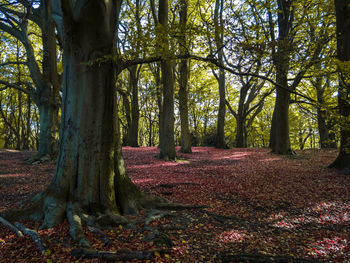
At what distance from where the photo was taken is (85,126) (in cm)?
460

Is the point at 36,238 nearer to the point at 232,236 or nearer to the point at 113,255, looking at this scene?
the point at 113,255

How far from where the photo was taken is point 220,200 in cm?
618

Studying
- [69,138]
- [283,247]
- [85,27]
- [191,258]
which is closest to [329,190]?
[283,247]

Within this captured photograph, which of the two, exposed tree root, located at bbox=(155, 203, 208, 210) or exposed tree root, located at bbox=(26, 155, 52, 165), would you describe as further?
exposed tree root, located at bbox=(26, 155, 52, 165)

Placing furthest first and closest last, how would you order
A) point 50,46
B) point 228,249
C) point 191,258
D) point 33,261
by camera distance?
point 50,46 → point 228,249 → point 191,258 → point 33,261

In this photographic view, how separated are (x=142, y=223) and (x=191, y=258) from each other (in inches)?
57.5

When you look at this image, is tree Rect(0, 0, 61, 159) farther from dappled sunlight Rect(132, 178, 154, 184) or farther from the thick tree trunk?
the thick tree trunk

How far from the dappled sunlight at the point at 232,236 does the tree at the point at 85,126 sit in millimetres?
2030

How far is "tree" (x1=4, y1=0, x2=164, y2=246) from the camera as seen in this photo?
446 centimetres

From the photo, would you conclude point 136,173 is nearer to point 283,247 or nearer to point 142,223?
point 142,223

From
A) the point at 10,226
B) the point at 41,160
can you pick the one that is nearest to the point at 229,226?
the point at 10,226

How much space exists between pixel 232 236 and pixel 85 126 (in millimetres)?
3622

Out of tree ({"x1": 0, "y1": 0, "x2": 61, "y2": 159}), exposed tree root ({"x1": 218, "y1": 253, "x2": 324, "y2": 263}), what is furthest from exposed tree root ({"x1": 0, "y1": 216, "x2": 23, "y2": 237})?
tree ({"x1": 0, "y1": 0, "x2": 61, "y2": 159})

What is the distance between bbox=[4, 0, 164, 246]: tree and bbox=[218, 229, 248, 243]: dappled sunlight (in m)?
2.03
